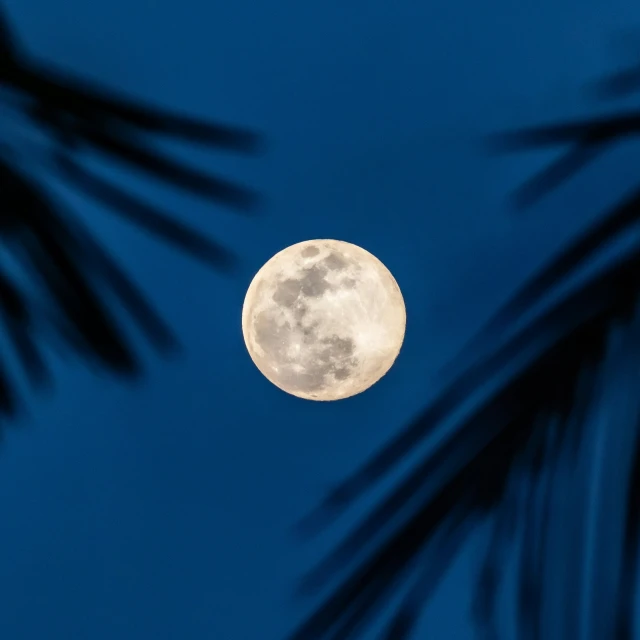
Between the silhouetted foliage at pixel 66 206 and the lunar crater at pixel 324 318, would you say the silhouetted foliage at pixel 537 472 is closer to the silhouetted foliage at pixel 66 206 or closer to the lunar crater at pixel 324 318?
the lunar crater at pixel 324 318

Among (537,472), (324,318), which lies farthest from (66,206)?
(537,472)

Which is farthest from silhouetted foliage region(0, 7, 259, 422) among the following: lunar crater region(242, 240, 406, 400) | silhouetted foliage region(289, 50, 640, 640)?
silhouetted foliage region(289, 50, 640, 640)

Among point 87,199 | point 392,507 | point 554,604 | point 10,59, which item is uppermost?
point 10,59

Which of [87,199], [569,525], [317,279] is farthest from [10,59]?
[569,525]

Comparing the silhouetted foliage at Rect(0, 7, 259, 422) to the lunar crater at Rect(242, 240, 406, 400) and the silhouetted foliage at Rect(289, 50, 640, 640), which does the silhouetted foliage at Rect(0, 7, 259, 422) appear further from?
the silhouetted foliage at Rect(289, 50, 640, 640)

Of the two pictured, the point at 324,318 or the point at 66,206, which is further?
the point at 324,318

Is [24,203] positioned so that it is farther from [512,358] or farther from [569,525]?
[569,525]

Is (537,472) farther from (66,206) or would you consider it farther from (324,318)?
(66,206)
